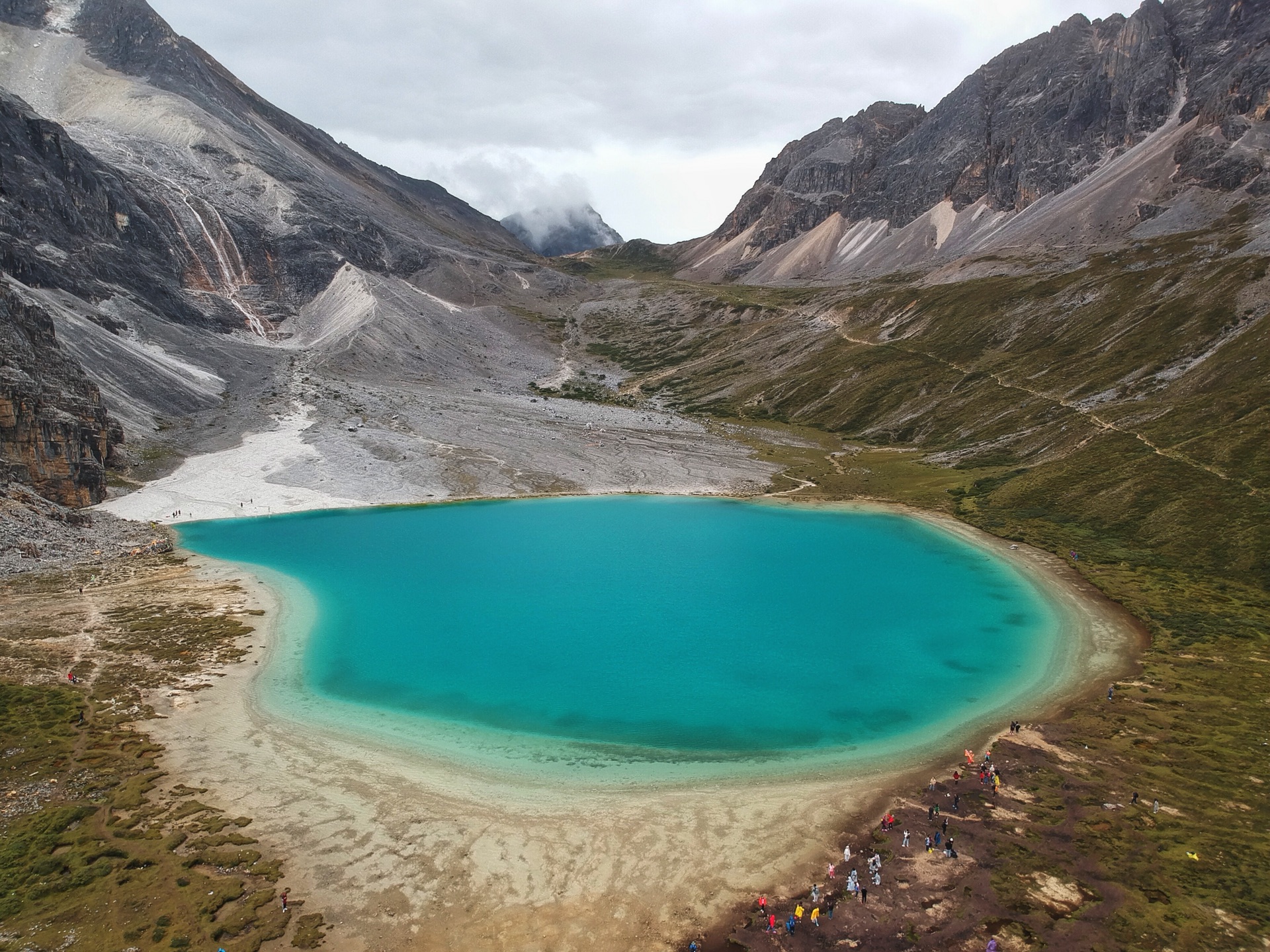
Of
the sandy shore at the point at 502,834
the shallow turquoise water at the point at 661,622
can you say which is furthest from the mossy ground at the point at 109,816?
the shallow turquoise water at the point at 661,622

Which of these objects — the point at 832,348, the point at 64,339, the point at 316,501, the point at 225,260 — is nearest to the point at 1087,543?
the point at 316,501

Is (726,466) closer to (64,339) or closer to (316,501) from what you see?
Result: (316,501)

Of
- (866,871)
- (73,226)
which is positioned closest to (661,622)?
(866,871)

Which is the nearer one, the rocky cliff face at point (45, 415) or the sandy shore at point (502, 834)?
the sandy shore at point (502, 834)

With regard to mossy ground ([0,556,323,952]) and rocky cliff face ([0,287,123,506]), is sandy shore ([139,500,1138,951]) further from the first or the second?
rocky cliff face ([0,287,123,506])

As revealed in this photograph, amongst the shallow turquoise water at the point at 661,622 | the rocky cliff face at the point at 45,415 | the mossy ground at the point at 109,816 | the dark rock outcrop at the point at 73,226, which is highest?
the dark rock outcrop at the point at 73,226

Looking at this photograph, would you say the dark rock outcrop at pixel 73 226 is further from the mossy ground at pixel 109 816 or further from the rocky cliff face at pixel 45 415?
the mossy ground at pixel 109 816

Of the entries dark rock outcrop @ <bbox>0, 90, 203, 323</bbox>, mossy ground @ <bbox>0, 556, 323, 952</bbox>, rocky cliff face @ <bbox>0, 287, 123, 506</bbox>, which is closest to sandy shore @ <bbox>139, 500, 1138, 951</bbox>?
mossy ground @ <bbox>0, 556, 323, 952</bbox>
